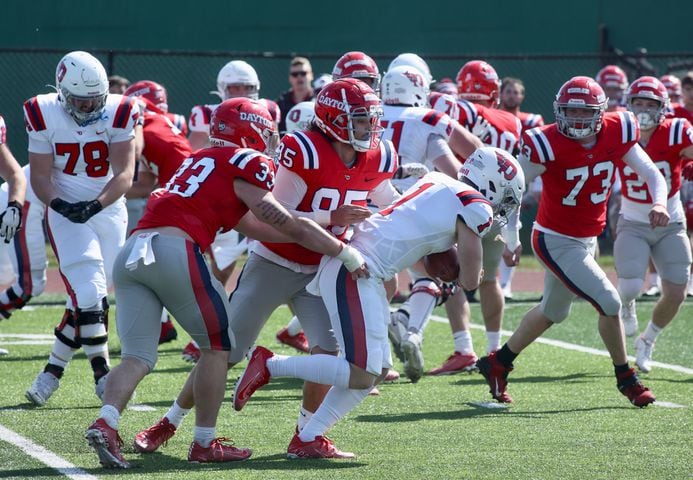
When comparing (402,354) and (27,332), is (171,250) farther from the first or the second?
(27,332)

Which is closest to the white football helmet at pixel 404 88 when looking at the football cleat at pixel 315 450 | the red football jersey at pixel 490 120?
the red football jersey at pixel 490 120

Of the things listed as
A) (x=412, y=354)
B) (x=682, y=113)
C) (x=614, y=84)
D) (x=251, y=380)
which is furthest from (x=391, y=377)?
(x=614, y=84)

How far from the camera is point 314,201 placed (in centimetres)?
537

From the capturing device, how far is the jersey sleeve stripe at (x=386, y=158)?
5469mm

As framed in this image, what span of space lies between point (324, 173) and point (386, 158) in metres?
0.34

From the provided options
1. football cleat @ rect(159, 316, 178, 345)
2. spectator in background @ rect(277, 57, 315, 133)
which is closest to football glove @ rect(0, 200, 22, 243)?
football cleat @ rect(159, 316, 178, 345)

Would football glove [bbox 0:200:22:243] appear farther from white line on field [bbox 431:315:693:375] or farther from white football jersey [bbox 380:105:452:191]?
white line on field [bbox 431:315:693:375]

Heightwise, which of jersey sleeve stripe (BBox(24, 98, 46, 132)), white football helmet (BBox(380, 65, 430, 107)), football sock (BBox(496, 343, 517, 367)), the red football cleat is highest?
white football helmet (BBox(380, 65, 430, 107))

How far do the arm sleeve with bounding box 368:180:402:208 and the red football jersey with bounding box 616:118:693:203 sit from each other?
2.73 meters

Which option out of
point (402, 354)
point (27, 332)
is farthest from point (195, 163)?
point (27, 332)

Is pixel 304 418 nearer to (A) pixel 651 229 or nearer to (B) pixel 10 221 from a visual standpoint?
(B) pixel 10 221

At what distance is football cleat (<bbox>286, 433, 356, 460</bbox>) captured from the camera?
5.04m

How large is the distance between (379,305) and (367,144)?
2.39 ft

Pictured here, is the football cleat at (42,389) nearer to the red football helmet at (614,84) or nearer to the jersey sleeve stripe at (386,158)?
the jersey sleeve stripe at (386,158)
